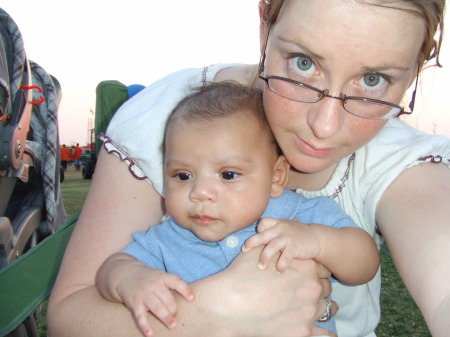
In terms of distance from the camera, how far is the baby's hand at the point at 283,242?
1.40 metres

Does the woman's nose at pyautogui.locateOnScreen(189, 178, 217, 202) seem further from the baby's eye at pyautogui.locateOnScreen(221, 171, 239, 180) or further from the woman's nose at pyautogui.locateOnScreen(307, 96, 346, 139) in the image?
the woman's nose at pyautogui.locateOnScreen(307, 96, 346, 139)

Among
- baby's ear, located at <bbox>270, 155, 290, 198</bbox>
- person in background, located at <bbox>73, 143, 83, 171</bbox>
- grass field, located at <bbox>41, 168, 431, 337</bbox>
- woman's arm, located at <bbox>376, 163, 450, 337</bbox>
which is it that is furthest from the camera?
person in background, located at <bbox>73, 143, 83, 171</bbox>

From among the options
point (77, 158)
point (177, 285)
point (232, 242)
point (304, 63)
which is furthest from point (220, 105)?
point (77, 158)

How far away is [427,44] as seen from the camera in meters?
1.40

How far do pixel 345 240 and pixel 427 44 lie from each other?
0.61 meters

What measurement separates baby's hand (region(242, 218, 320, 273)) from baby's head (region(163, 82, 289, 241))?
0.41 feet

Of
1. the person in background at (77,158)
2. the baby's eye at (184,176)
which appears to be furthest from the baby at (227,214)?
the person in background at (77,158)

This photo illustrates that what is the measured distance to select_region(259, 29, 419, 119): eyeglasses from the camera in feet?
4.58

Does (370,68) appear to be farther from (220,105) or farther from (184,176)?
(184,176)

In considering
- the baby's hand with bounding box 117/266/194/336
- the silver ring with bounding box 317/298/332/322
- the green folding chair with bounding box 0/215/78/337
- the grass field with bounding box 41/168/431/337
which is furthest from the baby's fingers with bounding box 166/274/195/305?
the grass field with bounding box 41/168/431/337

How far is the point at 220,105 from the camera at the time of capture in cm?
162

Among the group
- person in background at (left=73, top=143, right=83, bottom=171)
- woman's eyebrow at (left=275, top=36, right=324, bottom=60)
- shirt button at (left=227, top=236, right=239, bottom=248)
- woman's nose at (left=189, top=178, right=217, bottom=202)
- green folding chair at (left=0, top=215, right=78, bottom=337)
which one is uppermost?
woman's eyebrow at (left=275, top=36, right=324, bottom=60)

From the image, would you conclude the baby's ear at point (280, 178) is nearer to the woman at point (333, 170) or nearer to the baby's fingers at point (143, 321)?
the woman at point (333, 170)

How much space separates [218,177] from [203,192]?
0.25 feet
